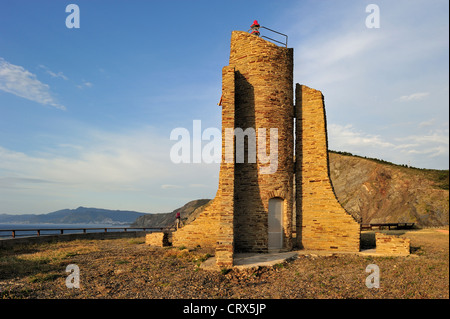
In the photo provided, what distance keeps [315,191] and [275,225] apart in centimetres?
267

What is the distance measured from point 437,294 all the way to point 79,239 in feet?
69.1

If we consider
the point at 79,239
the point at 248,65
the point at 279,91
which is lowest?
the point at 79,239

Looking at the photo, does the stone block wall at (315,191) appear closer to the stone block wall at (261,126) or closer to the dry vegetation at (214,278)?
the stone block wall at (261,126)

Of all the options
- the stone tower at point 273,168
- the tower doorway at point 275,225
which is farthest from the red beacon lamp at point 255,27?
the tower doorway at point 275,225

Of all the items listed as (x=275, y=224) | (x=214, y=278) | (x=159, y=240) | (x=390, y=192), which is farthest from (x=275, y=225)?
(x=390, y=192)

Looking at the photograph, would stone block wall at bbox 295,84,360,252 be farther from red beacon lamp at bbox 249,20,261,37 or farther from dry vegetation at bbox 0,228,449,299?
red beacon lamp at bbox 249,20,261,37

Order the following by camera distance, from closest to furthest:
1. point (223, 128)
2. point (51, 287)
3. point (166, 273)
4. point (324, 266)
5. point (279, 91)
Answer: point (51, 287)
point (166, 273)
point (324, 266)
point (223, 128)
point (279, 91)

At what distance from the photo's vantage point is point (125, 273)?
1013 centimetres

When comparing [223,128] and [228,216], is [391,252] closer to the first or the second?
[228,216]

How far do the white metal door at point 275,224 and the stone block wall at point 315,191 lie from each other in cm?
114

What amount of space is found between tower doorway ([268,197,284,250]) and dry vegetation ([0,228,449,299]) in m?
1.77

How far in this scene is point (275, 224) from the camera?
14.1 meters

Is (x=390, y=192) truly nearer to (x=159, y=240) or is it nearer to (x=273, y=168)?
(x=273, y=168)

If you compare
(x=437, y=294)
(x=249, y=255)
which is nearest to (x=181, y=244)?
(x=249, y=255)
